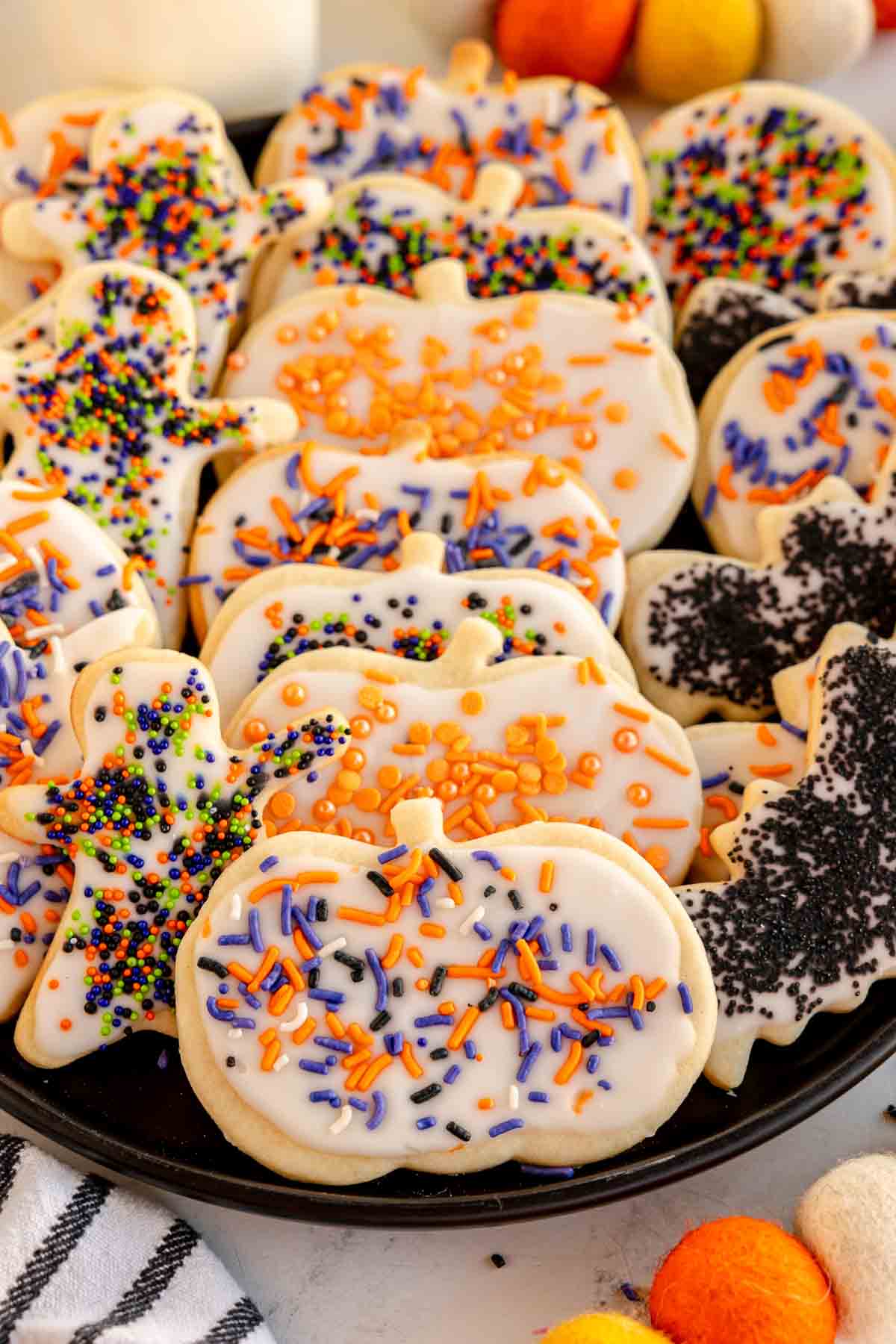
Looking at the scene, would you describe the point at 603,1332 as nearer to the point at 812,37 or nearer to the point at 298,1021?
the point at 298,1021

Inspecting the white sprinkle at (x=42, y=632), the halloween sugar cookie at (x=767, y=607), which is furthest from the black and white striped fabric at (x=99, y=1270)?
the halloween sugar cookie at (x=767, y=607)

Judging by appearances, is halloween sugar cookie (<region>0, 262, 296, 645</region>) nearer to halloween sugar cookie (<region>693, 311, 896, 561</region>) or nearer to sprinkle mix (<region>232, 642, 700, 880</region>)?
sprinkle mix (<region>232, 642, 700, 880</region>)

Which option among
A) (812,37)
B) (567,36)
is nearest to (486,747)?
(567,36)

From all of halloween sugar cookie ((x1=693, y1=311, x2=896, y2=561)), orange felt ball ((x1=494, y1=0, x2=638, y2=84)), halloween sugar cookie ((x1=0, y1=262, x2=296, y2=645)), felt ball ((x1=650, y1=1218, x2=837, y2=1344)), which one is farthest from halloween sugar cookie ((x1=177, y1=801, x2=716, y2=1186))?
orange felt ball ((x1=494, y1=0, x2=638, y2=84))

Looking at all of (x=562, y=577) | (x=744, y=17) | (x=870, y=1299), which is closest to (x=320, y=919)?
(x=562, y=577)

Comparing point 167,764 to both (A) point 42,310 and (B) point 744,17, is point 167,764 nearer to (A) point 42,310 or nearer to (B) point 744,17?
(A) point 42,310

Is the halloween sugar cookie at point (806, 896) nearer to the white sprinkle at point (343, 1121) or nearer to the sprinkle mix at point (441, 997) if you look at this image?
the sprinkle mix at point (441, 997)
